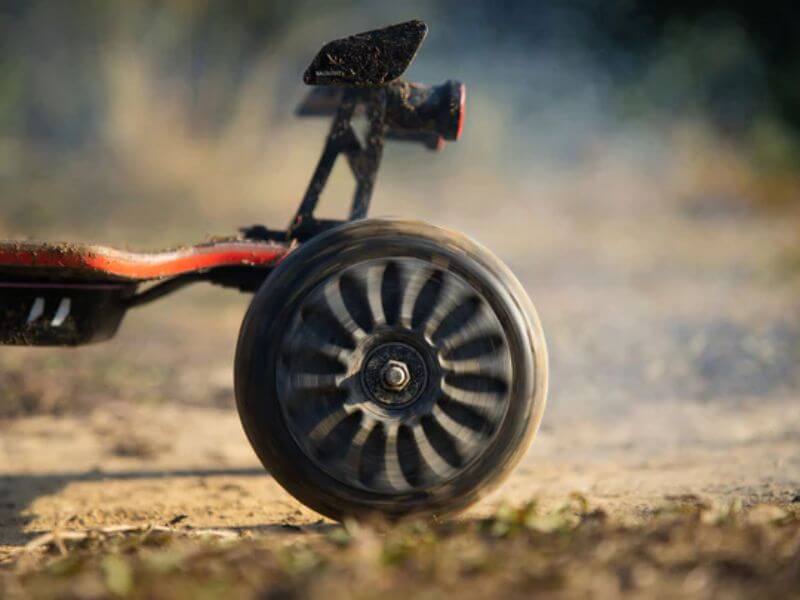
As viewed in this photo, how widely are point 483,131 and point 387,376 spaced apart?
52.8ft

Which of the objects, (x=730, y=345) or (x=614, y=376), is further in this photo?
(x=730, y=345)

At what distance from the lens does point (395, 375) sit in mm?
3006

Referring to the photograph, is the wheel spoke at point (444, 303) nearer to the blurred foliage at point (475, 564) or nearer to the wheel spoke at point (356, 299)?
the wheel spoke at point (356, 299)

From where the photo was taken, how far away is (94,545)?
2.98m

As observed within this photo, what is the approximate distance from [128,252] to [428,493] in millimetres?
1319

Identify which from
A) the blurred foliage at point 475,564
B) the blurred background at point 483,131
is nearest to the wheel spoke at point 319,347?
the blurred foliage at point 475,564

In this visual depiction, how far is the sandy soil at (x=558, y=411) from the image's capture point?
395 centimetres

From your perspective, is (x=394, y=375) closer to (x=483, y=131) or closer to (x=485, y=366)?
(x=485, y=366)

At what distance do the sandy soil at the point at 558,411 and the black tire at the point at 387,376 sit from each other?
49cm

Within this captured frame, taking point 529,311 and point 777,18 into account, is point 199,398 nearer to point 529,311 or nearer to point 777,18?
point 529,311

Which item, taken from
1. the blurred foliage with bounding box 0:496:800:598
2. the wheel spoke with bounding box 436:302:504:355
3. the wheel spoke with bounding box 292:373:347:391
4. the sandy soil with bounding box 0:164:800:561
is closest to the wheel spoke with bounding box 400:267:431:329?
the wheel spoke with bounding box 436:302:504:355

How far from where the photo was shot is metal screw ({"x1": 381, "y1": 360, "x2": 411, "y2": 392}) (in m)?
Result: 3.01

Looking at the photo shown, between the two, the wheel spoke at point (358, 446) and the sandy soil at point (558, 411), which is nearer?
the wheel spoke at point (358, 446)

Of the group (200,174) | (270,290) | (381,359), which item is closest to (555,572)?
(381,359)
